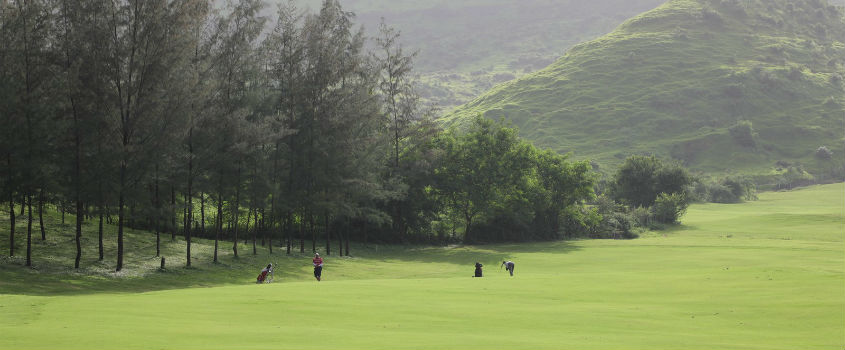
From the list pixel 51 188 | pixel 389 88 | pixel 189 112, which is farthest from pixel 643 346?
pixel 389 88

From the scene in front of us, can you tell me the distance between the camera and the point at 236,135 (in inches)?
1845

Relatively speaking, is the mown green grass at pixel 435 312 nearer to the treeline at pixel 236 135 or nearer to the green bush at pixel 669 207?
the treeline at pixel 236 135

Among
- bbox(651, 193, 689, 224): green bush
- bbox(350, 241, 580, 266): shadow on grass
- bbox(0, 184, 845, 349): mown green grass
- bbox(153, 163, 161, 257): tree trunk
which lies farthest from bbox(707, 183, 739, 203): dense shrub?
bbox(153, 163, 161, 257): tree trunk

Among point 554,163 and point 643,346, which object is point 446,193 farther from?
point 643,346

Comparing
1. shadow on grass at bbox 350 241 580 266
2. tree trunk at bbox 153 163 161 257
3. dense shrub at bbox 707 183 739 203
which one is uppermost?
dense shrub at bbox 707 183 739 203

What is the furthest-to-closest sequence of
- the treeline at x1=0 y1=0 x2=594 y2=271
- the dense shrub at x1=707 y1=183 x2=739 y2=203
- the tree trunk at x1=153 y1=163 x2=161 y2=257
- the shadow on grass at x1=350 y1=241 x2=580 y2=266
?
the dense shrub at x1=707 y1=183 x2=739 y2=203, the shadow on grass at x1=350 y1=241 x2=580 y2=266, the tree trunk at x1=153 y1=163 x2=161 y2=257, the treeline at x1=0 y1=0 x2=594 y2=271

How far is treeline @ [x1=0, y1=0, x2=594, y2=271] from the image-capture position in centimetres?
3862

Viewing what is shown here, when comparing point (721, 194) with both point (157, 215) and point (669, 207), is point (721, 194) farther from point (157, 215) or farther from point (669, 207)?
point (157, 215)

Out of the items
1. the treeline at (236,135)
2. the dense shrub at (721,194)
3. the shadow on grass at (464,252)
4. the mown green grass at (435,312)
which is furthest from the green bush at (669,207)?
the mown green grass at (435,312)

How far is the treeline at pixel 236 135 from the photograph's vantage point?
127 ft

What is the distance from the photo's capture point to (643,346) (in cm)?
1831

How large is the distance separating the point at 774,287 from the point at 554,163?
5959cm

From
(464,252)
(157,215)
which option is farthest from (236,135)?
(464,252)

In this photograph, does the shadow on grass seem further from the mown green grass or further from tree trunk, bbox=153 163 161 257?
the mown green grass
